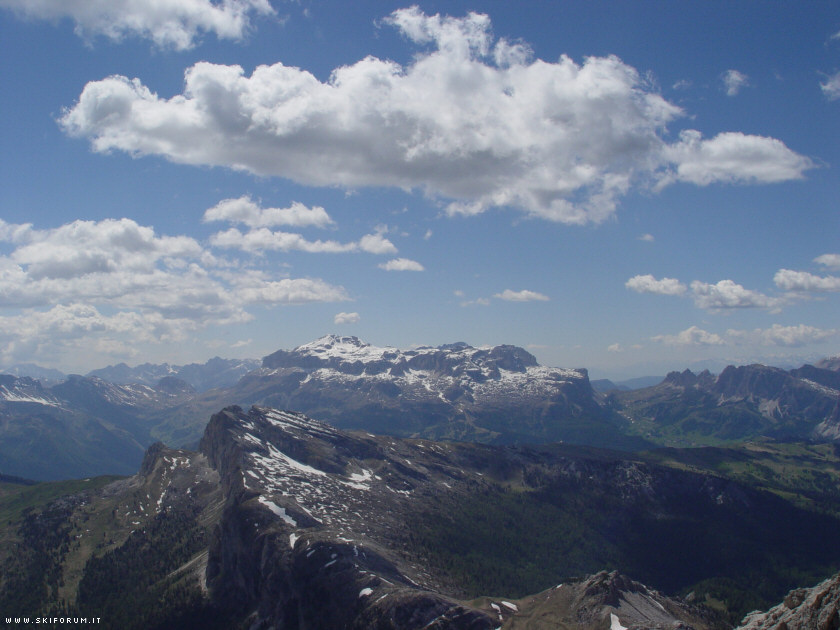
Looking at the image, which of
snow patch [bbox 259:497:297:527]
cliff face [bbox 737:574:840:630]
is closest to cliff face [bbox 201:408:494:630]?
snow patch [bbox 259:497:297:527]

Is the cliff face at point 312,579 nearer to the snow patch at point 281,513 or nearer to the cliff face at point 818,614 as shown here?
the snow patch at point 281,513

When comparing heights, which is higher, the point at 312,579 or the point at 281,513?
the point at 281,513

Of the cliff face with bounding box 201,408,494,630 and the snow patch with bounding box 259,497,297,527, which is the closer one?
the cliff face with bounding box 201,408,494,630

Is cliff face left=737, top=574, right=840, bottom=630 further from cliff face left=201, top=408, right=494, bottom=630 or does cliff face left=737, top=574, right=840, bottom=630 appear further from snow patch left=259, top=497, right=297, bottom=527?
snow patch left=259, top=497, right=297, bottom=527

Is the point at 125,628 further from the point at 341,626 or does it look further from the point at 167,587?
the point at 341,626

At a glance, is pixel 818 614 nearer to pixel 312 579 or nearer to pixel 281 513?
pixel 312 579

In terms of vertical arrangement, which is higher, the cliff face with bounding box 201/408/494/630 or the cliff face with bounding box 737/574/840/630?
the cliff face with bounding box 737/574/840/630

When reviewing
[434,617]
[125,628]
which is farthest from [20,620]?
[434,617]

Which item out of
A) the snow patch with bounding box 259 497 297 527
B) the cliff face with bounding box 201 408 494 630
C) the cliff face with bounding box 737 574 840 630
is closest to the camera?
the cliff face with bounding box 737 574 840 630

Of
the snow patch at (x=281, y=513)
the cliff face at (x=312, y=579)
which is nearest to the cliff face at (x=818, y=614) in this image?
the cliff face at (x=312, y=579)

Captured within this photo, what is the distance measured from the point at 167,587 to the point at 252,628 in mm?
56361

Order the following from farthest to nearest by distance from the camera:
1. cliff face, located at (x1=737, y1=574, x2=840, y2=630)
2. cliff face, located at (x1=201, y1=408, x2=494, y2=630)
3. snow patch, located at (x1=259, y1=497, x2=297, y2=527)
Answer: snow patch, located at (x1=259, y1=497, x2=297, y2=527)
cliff face, located at (x1=201, y1=408, x2=494, y2=630)
cliff face, located at (x1=737, y1=574, x2=840, y2=630)

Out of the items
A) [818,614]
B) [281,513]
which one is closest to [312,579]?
[281,513]

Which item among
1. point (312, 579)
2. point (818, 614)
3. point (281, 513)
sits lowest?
point (312, 579)
